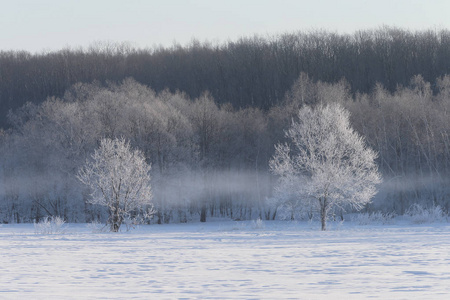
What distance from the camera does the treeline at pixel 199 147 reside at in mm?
48375

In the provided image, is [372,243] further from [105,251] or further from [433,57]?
[433,57]

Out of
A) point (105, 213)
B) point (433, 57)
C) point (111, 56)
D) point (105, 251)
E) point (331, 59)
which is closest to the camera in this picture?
point (105, 251)

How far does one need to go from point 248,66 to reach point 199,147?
33.9 m

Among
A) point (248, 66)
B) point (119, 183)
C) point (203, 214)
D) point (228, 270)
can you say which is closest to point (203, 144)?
point (203, 214)

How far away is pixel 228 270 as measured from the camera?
50.0ft

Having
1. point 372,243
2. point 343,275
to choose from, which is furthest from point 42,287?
point 372,243

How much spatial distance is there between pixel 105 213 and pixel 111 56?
168ft

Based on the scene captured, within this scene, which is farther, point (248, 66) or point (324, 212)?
point (248, 66)

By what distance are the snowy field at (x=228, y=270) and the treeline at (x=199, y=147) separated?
25.1m

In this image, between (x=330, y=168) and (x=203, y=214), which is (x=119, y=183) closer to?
(x=330, y=168)

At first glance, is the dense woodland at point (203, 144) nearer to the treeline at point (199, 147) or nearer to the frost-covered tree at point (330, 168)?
the treeline at point (199, 147)

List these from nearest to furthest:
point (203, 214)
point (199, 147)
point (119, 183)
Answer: point (119, 183), point (203, 214), point (199, 147)

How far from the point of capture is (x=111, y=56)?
97.8m

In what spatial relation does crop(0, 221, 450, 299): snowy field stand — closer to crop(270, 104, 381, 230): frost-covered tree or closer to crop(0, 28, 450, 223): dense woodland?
crop(270, 104, 381, 230): frost-covered tree
